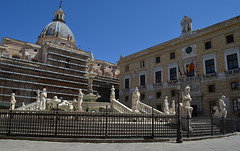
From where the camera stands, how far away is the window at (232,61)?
22575 mm

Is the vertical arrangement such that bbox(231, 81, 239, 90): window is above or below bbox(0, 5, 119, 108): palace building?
below

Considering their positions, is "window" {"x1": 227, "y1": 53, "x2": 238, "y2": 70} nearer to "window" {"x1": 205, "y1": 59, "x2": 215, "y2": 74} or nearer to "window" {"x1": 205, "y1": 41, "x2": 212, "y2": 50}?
"window" {"x1": 205, "y1": 59, "x2": 215, "y2": 74}

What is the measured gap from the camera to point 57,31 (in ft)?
162

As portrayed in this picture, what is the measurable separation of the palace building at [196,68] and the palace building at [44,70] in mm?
11810

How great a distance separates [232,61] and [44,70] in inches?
1165

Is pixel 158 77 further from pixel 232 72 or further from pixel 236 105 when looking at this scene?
pixel 236 105

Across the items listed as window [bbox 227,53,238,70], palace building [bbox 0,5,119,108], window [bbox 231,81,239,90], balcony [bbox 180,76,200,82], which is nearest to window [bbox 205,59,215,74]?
balcony [bbox 180,76,200,82]

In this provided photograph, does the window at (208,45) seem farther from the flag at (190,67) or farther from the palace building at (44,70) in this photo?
the palace building at (44,70)

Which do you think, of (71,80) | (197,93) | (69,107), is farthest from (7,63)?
(197,93)

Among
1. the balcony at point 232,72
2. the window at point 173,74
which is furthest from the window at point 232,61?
the window at point 173,74

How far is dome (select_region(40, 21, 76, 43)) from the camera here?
48906 millimetres

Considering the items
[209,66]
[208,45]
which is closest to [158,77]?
[209,66]

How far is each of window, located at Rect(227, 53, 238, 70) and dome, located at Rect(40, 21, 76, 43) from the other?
38.5 metres

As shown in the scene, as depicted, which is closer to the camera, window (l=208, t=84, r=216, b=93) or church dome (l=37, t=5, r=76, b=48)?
window (l=208, t=84, r=216, b=93)
